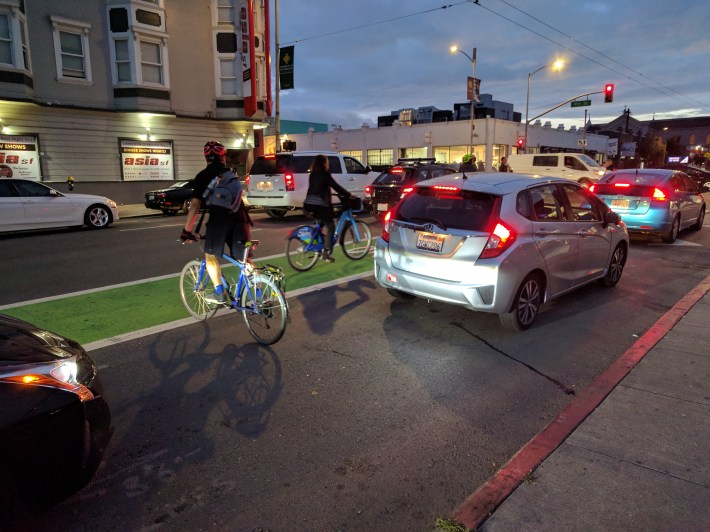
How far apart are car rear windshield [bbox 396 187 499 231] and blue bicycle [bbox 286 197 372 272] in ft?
8.97

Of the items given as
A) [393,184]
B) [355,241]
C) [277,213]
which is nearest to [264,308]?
[355,241]

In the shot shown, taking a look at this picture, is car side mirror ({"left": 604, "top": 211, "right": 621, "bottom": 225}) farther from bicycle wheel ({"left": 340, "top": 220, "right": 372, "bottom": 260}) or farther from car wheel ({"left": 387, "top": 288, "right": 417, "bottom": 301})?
bicycle wheel ({"left": 340, "top": 220, "right": 372, "bottom": 260})

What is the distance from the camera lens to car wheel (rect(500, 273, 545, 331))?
5.53 m

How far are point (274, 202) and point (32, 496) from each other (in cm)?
1322

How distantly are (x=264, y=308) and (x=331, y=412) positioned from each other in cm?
163

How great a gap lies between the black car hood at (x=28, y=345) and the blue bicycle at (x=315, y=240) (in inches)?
221

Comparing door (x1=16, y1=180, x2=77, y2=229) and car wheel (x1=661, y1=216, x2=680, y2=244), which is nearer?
car wheel (x1=661, y1=216, x2=680, y2=244)

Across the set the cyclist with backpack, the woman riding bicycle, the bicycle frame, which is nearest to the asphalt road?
the cyclist with backpack

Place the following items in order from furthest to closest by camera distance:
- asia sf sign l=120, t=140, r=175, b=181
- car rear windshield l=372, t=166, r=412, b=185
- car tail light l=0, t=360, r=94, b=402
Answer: asia sf sign l=120, t=140, r=175, b=181, car rear windshield l=372, t=166, r=412, b=185, car tail light l=0, t=360, r=94, b=402

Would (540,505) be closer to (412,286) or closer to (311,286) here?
(412,286)

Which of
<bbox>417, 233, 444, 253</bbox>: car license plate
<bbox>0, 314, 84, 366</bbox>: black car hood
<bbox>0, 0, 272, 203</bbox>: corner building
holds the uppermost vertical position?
<bbox>0, 0, 272, 203</bbox>: corner building

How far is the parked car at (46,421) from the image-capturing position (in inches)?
88.4

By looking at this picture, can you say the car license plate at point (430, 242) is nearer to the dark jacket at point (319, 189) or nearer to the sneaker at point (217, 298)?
the sneaker at point (217, 298)

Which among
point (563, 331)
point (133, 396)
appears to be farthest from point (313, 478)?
point (563, 331)
